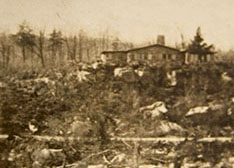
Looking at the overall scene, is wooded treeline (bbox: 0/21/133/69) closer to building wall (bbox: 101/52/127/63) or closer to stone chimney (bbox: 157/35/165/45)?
building wall (bbox: 101/52/127/63)

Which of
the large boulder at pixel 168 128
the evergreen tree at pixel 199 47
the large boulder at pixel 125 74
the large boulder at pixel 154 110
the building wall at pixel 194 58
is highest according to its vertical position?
the evergreen tree at pixel 199 47

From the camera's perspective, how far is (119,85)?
149 inches

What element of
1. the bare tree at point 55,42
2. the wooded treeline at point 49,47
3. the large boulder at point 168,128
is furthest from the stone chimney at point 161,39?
the bare tree at point 55,42

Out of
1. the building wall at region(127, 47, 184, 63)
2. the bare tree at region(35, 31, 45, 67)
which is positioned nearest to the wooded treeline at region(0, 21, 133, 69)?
the bare tree at region(35, 31, 45, 67)

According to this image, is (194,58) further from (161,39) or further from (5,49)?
(5,49)

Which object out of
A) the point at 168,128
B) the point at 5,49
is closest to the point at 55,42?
the point at 5,49

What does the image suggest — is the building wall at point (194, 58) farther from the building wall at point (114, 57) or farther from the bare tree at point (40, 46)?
the bare tree at point (40, 46)

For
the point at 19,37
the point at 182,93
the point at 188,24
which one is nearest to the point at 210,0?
the point at 188,24

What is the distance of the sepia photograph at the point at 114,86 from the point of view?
3475 millimetres

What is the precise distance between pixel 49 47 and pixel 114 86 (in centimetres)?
104

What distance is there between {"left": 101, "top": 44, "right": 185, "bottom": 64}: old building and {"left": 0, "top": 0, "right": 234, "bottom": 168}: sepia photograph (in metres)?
0.01

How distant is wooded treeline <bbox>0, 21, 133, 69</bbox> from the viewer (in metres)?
3.57

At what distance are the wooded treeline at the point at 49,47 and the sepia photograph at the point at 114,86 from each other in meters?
0.01

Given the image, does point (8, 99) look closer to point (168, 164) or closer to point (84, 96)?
point (84, 96)
